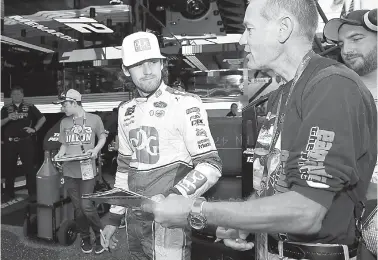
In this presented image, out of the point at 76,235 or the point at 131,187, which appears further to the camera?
the point at 76,235

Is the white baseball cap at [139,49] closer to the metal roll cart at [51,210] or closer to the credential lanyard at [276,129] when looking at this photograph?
the credential lanyard at [276,129]

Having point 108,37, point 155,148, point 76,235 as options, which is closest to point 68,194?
point 76,235

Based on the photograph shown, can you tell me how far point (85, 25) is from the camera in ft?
24.7

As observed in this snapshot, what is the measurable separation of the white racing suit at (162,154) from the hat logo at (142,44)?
10.5 inches

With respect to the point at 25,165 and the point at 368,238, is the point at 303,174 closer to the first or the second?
the point at 368,238

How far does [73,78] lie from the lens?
8.45 m

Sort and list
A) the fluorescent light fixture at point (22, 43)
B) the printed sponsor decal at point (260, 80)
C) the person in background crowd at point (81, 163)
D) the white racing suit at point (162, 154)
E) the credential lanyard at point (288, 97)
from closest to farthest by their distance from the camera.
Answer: the credential lanyard at point (288, 97)
the white racing suit at point (162, 154)
the person in background crowd at point (81, 163)
the printed sponsor decal at point (260, 80)
the fluorescent light fixture at point (22, 43)

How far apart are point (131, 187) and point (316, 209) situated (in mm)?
1544

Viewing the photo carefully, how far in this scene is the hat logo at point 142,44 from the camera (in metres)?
2.31

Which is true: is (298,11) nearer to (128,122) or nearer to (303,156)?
(303,156)

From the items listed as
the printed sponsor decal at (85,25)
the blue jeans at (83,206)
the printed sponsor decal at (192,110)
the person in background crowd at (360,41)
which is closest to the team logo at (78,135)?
the blue jeans at (83,206)

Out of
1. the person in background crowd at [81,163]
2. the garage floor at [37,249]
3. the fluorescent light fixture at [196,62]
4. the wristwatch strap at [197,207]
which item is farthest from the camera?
the fluorescent light fixture at [196,62]

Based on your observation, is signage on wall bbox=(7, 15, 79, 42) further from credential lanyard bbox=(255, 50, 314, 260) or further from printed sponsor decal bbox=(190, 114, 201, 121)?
credential lanyard bbox=(255, 50, 314, 260)

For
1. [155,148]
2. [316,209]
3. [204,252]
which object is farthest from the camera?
[204,252]
